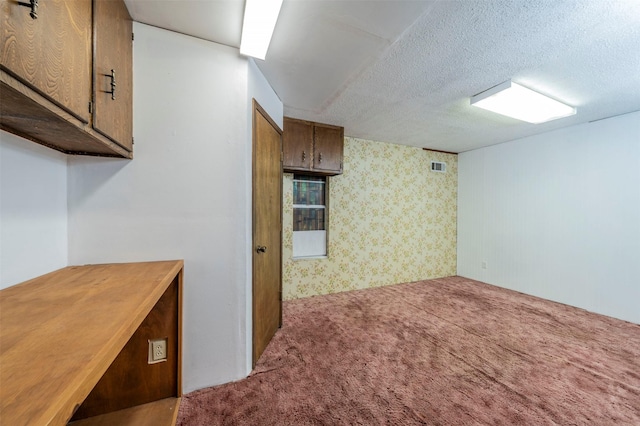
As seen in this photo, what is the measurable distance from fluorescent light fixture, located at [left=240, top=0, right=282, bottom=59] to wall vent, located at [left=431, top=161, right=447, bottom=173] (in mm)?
3786

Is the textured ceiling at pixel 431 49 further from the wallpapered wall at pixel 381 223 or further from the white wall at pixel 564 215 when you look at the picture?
the wallpapered wall at pixel 381 223

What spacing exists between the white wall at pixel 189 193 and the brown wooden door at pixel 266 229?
132mm

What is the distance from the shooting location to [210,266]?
1.64 m

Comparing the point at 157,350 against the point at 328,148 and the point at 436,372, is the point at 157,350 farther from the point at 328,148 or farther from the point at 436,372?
the point at 328,148

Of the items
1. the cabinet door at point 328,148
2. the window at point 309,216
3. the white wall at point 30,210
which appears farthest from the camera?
the window at point 309,216

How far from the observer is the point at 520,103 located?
2.44 m

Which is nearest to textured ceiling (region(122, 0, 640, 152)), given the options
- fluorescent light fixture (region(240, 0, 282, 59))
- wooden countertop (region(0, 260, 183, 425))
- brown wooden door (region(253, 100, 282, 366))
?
fluorescent light fixture (region(240, 0, 282, 59))

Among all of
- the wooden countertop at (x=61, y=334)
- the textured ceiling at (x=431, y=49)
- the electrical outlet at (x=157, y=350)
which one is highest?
the textured ceiling at (x=431, y=49)

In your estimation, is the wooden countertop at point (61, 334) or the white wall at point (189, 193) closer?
the wooden countertop at point (61, 334)

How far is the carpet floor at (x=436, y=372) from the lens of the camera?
1.50 metres

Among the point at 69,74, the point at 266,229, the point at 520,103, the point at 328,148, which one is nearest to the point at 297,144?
the point at 328,148

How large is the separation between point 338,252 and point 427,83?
7.96 feet

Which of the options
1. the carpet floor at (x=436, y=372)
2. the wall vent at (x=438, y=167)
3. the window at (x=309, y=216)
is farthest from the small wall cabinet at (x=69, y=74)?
the wall vent at (x=438, y=167)

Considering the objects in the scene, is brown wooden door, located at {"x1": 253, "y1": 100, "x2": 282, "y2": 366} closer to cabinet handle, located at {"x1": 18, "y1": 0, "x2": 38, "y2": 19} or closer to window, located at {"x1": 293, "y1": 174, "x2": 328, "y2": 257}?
window, located at {"x1": 293, "y1": 174, "x2": 328, "y2": 257}
